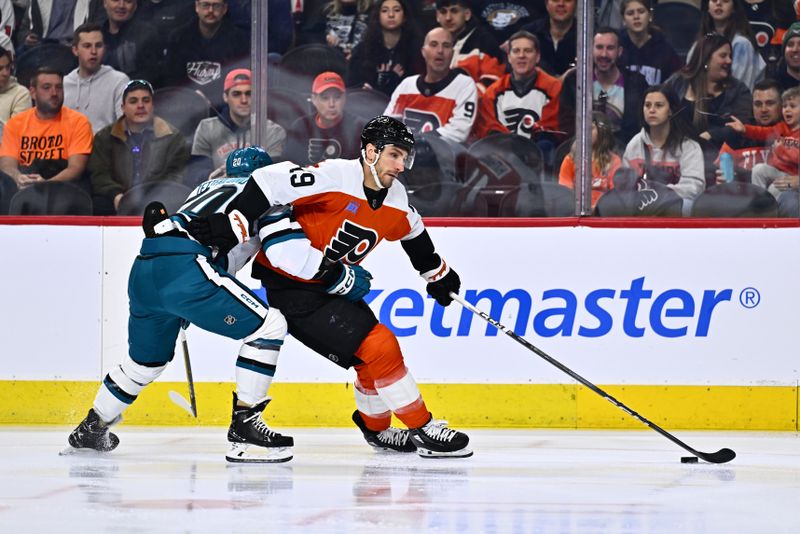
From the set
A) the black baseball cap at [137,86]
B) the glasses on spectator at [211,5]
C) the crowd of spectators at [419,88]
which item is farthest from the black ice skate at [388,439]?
the glasses on spectator at [211,5]

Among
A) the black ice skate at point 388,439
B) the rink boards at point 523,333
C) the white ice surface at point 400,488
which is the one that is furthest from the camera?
the rink boards at point 523,333

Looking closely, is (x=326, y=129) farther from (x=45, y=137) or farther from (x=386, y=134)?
(x=386, y=134)

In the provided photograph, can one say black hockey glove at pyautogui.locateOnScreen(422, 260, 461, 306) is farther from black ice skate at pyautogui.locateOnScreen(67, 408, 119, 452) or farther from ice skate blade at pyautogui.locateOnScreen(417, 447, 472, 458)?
black ice skate at pyautogui.locateOnScreen(67, 408, 119, 452)

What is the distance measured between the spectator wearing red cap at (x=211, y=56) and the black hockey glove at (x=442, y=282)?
1610 mm

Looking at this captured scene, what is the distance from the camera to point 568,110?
18.2 ft

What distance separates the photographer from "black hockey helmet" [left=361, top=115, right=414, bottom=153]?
13.3 feet

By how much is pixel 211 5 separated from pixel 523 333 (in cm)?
198

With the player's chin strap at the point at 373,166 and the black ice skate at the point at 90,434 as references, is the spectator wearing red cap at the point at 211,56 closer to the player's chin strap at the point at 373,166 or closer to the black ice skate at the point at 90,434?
the player's chin strap at the point at 373,166

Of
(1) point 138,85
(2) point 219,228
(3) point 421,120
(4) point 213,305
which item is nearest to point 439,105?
(3) point 421,120

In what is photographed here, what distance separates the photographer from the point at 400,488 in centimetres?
343

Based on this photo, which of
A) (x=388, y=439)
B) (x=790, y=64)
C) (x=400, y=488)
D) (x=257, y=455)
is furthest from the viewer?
(x=790, y=64)

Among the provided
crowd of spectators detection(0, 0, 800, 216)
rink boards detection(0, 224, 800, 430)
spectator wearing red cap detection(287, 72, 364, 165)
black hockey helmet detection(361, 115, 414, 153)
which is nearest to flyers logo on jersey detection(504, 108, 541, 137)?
crowd of spectators detection(0, 0, 800, 216)

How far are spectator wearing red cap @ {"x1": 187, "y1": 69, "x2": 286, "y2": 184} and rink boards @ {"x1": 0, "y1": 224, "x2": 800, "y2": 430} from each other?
48cm

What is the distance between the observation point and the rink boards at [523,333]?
5.21m
